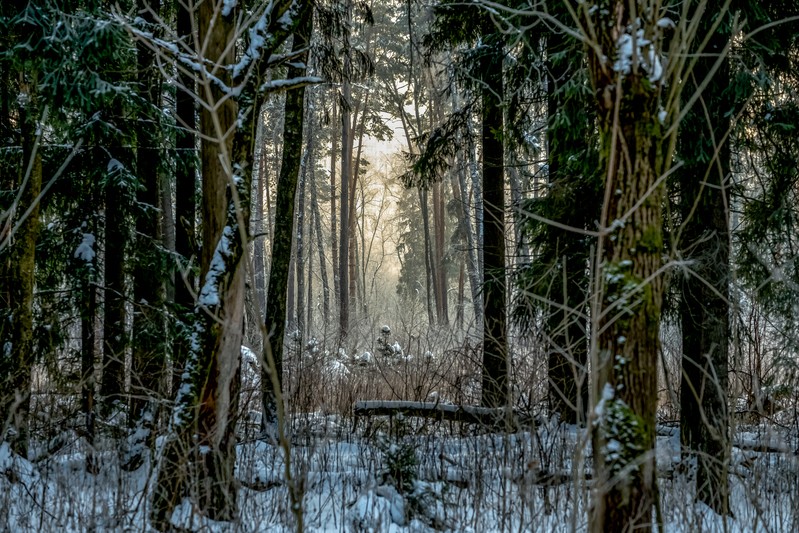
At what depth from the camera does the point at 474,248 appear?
238 inches

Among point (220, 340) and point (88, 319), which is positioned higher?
point (88, 319)

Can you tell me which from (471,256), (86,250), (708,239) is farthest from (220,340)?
(471,256)

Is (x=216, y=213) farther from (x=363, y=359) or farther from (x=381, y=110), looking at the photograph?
(x=381, y=110)

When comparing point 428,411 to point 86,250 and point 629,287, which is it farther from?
point 629,287

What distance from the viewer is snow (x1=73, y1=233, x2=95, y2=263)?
6.10 metres

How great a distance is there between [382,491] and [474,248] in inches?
103

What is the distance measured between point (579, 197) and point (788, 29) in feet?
7.10

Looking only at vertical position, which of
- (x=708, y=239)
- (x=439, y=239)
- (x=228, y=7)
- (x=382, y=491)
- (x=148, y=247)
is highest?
(x=439, y=239)

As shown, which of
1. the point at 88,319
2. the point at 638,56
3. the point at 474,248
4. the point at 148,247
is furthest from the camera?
the point at 148,247

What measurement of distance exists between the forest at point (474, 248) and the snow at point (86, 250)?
0.8 inches

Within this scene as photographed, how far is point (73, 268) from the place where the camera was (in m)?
6.14

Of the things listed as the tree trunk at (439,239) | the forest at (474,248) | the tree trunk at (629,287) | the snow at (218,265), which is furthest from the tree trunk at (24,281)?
the tree trunk at (439,239)

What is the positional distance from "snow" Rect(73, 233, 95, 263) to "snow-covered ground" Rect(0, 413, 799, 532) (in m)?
1.88

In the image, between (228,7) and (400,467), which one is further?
(400,467)
